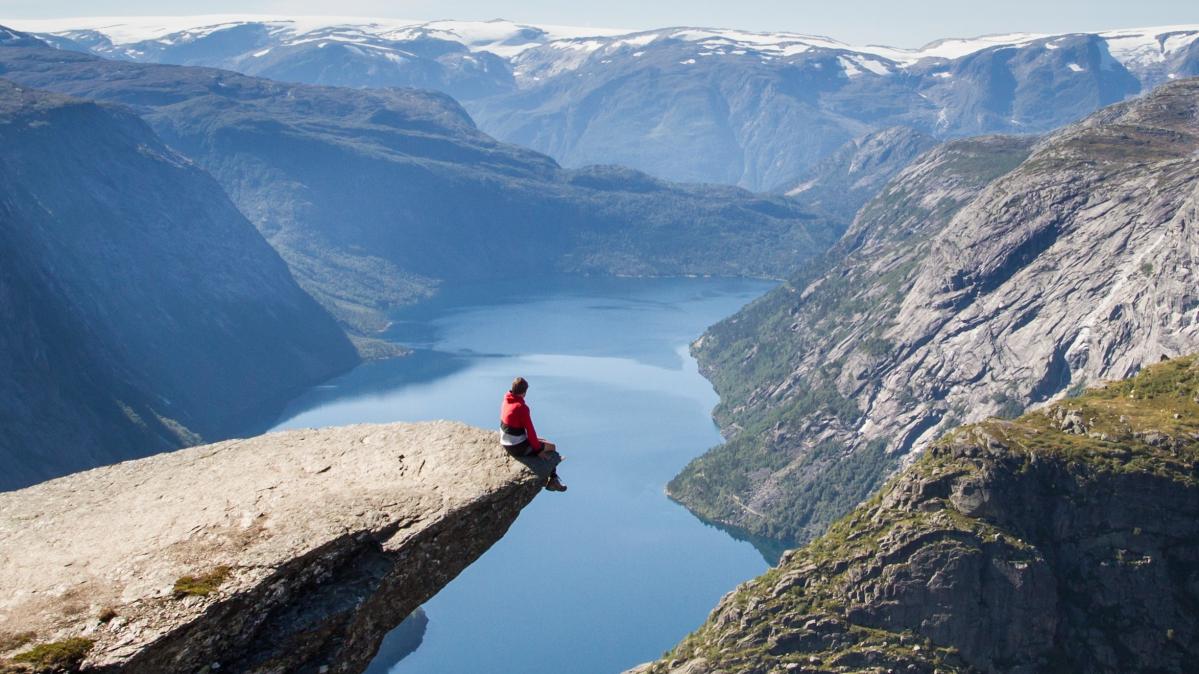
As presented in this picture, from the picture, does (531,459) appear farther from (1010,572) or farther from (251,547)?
(1010,572)

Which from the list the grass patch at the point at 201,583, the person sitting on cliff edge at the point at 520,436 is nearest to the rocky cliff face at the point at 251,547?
the grass patch at the point at 201,583

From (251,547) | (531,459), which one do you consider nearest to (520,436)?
(531,459)

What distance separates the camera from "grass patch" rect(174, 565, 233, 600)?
2142cm

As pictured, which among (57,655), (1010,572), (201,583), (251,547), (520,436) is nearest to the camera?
(57,655)

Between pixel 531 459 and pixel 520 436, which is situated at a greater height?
pixel 520 436

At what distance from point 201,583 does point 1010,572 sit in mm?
86717

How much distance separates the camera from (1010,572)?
94875 millimetres

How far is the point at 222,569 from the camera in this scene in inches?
875

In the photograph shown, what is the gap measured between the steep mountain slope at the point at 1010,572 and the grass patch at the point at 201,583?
7911cm

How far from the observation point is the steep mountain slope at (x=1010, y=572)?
92062 mm

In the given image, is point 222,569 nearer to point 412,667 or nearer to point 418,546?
point 418,546

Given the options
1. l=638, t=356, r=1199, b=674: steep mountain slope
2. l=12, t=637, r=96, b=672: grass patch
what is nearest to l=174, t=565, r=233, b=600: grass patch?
l=12, t=637, r=96, b=672: grass patch

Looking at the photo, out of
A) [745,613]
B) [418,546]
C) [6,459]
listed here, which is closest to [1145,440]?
[745,613]

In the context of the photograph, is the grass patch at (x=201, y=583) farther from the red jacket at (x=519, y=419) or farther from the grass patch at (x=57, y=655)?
the red jacket at (x=519, y=419)
